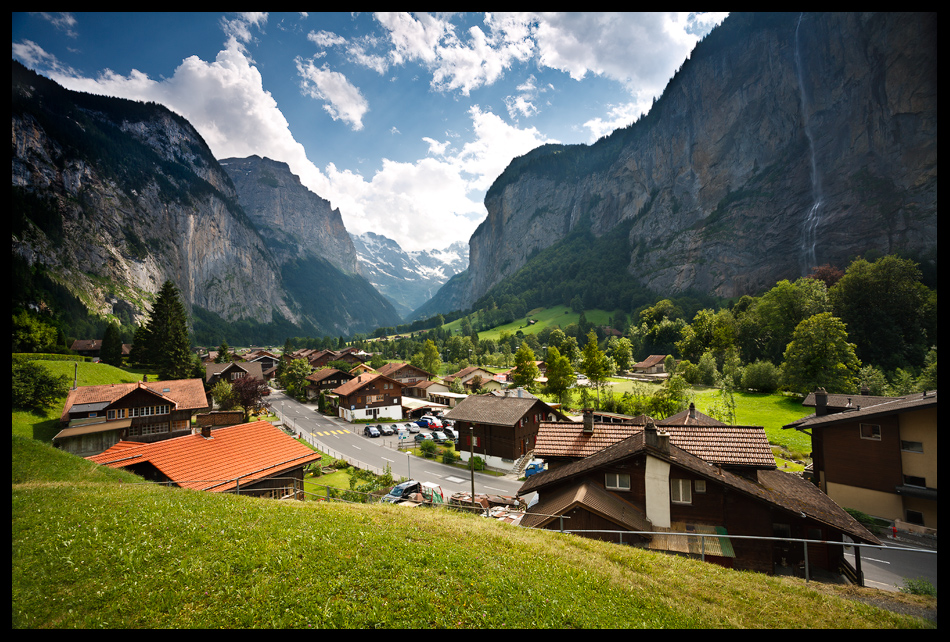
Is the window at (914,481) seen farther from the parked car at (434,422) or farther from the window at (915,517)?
the parked car at (434,422)

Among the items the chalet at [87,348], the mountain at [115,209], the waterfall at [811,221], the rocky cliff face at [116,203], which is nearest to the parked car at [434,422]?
the mountain at [115,209]

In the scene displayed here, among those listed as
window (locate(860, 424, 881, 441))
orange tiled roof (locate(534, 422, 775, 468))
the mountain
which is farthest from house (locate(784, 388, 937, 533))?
the mountain

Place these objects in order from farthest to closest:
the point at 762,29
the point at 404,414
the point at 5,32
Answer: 1. the point at 762,29
2. the point at 404,414
3. the point at 5,32

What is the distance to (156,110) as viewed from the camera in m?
188

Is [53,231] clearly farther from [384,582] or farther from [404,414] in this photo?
[384,582]

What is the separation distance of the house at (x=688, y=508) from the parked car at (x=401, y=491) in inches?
445

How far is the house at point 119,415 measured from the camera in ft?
103

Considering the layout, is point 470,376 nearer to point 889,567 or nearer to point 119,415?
point 119,415

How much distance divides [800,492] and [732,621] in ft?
46.2

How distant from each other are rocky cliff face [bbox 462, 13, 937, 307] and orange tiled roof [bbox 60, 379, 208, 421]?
113243 millimetres

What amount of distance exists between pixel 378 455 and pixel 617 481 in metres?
28.1

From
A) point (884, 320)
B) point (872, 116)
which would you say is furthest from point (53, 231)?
point (872, 116)

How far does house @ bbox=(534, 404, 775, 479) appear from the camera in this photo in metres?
15.8

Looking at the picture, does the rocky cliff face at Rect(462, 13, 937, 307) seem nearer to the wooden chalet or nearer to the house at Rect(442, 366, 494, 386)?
the wooden chalet
